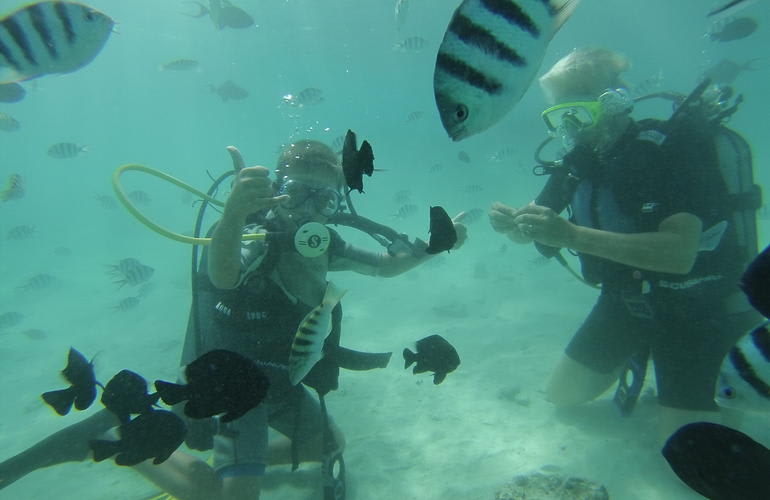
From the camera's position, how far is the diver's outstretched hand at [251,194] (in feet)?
9.07

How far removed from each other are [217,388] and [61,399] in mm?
921

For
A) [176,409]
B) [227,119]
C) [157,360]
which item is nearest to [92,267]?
[157,360]

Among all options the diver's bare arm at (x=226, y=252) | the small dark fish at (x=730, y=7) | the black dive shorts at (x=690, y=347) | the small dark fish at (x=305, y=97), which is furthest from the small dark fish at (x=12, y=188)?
the black dive shorts at (x=690, y=347)

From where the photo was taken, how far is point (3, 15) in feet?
6.71

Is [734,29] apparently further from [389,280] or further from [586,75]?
[389,280]

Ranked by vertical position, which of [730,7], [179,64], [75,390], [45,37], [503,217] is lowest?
[75,390]

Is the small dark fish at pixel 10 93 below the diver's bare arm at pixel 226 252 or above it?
above

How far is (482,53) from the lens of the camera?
1.03 metres

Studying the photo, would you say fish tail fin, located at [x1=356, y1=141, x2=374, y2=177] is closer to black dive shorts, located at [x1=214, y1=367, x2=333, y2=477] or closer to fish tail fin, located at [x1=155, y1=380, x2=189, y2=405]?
fish tail fin, located at [x1=155, y1=380, x2=189, y2=405]

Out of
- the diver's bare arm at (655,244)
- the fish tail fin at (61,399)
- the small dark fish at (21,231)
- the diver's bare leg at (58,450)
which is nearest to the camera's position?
the fish tail fin at (61,399)

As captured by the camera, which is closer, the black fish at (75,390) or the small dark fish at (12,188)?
the black fish at (75,390)

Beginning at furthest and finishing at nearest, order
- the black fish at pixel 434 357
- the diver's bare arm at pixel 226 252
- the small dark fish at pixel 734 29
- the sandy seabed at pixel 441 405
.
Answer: the small dark fish at pixel 734 29 < the sandy seabed at pixel 441 405 < the diver's bare arm at pixel 226 252 < the black fish at pixel 434 357

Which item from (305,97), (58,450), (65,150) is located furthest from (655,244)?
(65,150)

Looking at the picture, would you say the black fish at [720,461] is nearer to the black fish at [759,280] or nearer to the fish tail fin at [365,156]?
the black fish at [759,280]
